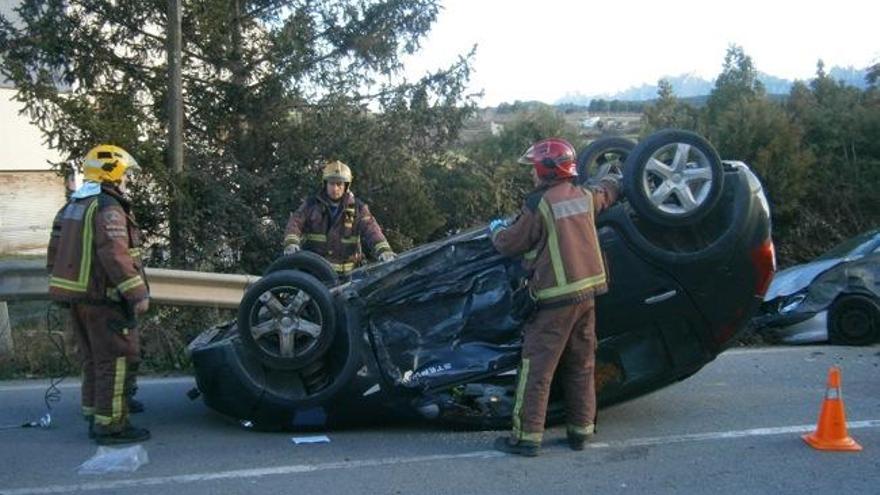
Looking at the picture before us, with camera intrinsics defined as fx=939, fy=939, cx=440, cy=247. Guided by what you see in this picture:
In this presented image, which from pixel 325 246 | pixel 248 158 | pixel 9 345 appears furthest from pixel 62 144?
pixel 325 246

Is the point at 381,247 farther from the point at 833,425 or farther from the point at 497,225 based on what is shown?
the point at 833,425

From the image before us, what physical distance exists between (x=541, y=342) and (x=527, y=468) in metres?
0.68

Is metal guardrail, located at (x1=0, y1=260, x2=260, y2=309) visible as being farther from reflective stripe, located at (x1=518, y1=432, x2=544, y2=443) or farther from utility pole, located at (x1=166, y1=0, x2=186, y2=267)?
reflective stripe, located at (x1=518, y1=432, x2=544, y2=443)

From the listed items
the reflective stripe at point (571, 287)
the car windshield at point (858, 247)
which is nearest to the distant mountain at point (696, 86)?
the car windshield at point (858, 247)

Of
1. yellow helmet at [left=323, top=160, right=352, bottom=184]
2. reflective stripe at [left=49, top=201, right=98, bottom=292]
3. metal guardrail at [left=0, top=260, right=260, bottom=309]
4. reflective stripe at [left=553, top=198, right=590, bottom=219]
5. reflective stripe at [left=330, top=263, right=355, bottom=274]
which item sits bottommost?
metal guardrail at [left=0, top=260, right=260, bottom=309]

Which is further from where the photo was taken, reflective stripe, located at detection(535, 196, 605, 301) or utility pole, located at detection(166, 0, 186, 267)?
utility pole, located at detection(166, 0, 186, 267)

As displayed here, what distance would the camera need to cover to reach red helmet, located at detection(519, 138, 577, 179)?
5.22 m

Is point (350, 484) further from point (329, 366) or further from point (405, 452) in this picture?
point (329, 366)

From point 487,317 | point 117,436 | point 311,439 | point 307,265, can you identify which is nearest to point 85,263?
point 117,436

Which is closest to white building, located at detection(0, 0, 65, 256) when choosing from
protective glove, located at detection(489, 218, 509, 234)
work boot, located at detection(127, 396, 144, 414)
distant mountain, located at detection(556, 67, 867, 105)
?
distant mountain, located at detection(556, 67, 867, 105)

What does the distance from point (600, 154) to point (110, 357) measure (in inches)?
132

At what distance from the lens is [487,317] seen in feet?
18.2

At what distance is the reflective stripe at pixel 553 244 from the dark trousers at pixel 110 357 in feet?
8.36

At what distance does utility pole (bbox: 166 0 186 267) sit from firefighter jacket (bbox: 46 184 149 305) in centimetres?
588
